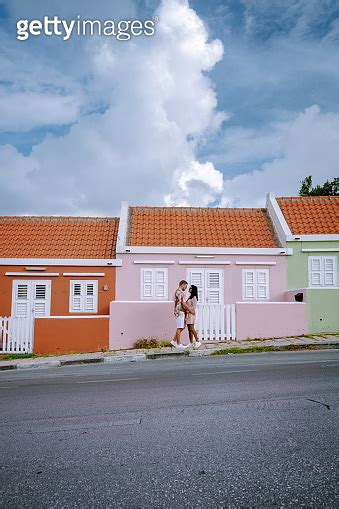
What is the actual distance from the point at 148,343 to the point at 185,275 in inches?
188

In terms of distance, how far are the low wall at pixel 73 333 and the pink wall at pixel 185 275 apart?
2783 mm

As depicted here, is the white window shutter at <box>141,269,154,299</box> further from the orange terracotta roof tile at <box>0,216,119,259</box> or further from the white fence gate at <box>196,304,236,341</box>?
the white fence gate at <box>196,304,236,341</box>

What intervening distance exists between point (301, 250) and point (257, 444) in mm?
16790

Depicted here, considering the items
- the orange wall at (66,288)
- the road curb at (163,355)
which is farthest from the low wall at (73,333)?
the road curb at (163,355)

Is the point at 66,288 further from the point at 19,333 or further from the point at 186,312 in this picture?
the point at 186,312

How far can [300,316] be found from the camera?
1731 centimetres

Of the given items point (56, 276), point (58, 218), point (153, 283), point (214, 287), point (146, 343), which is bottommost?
point (146, 343)

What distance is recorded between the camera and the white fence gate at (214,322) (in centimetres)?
1645

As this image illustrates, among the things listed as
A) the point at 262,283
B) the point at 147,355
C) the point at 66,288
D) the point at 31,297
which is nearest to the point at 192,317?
the point at 147,355

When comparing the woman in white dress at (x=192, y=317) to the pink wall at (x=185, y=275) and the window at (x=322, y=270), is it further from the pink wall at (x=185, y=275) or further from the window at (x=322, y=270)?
the window at (x=322, y=270)

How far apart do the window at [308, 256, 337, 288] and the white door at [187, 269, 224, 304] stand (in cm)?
396

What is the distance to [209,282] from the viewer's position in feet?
67.1

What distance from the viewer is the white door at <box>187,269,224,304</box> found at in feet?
66.8

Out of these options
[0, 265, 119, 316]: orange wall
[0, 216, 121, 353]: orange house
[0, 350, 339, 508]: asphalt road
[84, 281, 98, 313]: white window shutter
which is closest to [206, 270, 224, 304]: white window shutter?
[0, 216, 121, 353]: orange house
